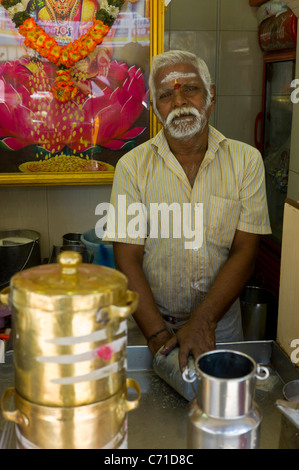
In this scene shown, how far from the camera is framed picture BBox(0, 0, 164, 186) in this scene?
2.58 meters

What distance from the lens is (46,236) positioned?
10.2ft

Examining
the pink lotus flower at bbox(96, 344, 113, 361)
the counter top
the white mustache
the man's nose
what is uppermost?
the man's nose

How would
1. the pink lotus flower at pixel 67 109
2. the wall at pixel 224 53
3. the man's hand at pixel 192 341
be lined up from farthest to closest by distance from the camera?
the wall at pixel 224 53
the pink lotus flower at pixel 67 109
the man's hand at pixel 192 341

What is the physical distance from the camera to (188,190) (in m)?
1.82

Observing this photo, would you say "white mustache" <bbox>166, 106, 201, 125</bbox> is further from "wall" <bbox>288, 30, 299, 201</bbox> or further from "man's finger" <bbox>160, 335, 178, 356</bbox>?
"wall" <bbox>288, 30, 299, 201</bbox>

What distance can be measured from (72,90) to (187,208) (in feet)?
3.88

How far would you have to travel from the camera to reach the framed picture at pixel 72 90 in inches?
102

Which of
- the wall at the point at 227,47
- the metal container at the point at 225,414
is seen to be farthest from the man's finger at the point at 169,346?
the wall at the point at 227,47

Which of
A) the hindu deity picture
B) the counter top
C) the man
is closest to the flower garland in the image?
the hindu deity picture

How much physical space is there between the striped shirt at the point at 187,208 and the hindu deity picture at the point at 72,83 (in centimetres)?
95

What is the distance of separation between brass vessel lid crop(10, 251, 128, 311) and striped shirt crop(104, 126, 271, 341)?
101 centimetres

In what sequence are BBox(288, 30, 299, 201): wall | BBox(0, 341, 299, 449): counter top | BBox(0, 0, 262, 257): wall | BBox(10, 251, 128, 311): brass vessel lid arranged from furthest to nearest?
BBox(0, 0, 262, 257): wall, BBox(288, 30, 299, 201): wall, BBox(0, 341, 299, 449): counter top, BBox(10, 251, 128, 311): brass vessel lid

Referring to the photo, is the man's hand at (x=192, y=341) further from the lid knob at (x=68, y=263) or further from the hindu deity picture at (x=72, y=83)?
the hindu deity picture at (x=72, y=83)
